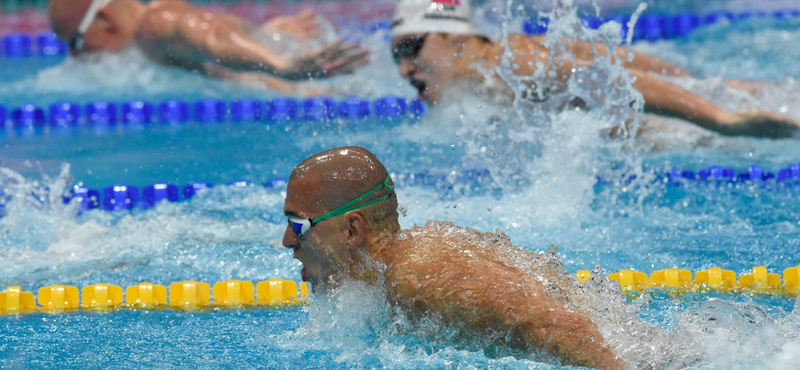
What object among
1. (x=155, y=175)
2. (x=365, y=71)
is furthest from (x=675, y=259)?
(x=365, y=71)

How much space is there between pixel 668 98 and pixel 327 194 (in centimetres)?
230

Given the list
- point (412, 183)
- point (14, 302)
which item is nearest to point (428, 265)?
point (14, 302)

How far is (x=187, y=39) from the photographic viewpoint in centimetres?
533

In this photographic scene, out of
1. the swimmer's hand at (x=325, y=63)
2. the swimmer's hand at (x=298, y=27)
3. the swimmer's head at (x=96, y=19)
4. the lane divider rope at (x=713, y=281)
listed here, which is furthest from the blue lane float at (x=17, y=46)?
the lane divider rope at (x=713, y=281)

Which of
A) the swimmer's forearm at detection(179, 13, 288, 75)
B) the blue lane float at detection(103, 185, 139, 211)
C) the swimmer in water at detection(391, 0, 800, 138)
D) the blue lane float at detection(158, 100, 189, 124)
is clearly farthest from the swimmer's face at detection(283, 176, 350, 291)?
the blue lane float at detection(158, 100, 189, 124)

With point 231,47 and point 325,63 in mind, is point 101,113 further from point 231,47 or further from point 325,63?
point 325,63

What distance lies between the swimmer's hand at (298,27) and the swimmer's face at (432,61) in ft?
5.63

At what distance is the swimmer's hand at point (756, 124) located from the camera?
153 inches

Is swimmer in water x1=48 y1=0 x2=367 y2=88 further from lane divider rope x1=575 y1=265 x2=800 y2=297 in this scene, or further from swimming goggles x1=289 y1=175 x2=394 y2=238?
swimming goggles x1=289 y1=175 x2=394 y2=238

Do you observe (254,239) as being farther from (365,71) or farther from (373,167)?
(365,71)

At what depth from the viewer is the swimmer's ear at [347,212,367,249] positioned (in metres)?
2.04

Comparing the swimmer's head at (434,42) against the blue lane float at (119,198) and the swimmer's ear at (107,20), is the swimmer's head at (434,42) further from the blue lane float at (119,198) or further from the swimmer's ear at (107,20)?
the swimmer's ear at (107,20)

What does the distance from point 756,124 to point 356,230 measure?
8.10 feet

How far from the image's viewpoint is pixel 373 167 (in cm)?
206
